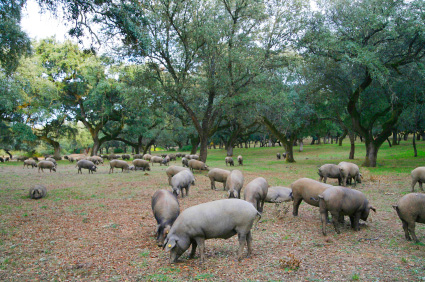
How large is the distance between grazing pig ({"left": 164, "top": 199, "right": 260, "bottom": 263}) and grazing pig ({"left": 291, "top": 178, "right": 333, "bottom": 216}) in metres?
3.13

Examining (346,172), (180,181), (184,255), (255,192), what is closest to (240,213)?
(184,255)

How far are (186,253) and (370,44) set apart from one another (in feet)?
62.2

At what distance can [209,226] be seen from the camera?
18.6ft

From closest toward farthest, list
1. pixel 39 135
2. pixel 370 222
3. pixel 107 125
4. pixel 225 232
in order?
1. pixel 225 232
2. pixel 370 222
3. pixel 39 135
4. pixel 107 125

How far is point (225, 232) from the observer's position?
18.8 feet

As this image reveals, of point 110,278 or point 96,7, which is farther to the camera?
point 96,7

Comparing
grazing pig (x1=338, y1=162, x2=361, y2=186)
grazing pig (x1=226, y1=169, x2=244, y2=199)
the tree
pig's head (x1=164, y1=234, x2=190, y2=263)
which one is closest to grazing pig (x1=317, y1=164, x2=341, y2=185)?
grazing pig (x1=338, y1=162, x2=361, y2=186)

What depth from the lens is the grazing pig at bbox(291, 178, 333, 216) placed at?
8.18 metres

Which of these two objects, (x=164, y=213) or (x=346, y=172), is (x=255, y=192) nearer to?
(x=164, y=213)

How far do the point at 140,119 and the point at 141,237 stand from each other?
30.9m

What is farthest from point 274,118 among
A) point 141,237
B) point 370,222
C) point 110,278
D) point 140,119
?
point 110,278

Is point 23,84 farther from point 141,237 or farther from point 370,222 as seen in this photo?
point 370,222

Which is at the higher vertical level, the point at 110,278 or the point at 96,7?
the point at 96,7

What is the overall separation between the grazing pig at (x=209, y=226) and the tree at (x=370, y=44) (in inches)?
571
